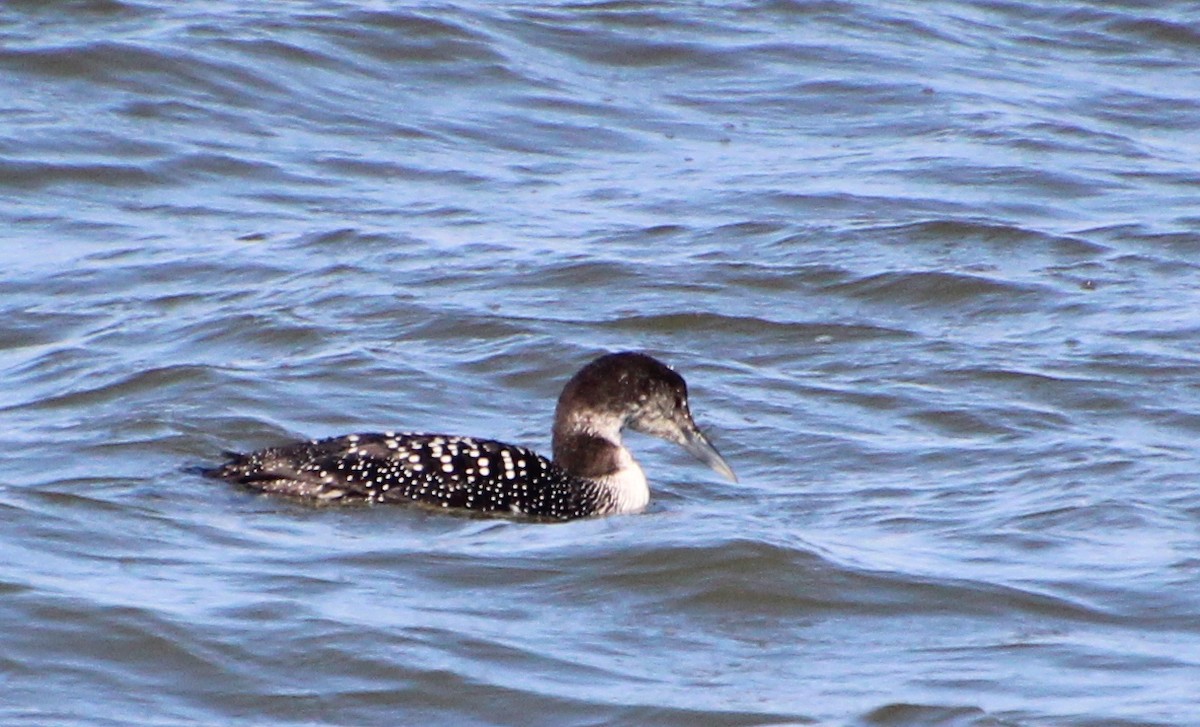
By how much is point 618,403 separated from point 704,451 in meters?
0.34

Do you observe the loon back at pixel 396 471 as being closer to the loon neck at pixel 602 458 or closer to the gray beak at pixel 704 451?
the loon neck at pixel 602 458

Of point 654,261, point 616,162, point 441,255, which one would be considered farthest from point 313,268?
point 616,162

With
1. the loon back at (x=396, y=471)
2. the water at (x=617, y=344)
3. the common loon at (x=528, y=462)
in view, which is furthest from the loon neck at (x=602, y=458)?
the loon back at (x=396, y=471)

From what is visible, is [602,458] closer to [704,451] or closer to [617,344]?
[704,451]

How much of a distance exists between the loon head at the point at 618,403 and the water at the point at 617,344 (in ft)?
1.10

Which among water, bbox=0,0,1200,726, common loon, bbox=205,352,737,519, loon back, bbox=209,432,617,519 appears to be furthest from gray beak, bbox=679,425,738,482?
loon back, bbox=209,432,617,519

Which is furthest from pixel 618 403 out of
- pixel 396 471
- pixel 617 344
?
pixel 617 344

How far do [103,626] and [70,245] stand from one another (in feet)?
17.2

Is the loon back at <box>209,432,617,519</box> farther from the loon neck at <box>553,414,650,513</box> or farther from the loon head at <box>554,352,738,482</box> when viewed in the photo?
the loon head at <box>554,352,738,482</box>

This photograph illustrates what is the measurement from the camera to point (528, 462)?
26.6 ft

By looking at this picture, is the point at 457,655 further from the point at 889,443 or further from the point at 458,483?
the point at 889,443

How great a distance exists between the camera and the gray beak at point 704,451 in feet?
27.4

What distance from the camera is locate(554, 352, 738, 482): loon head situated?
27.9ft

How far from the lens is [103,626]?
637 centimetres
